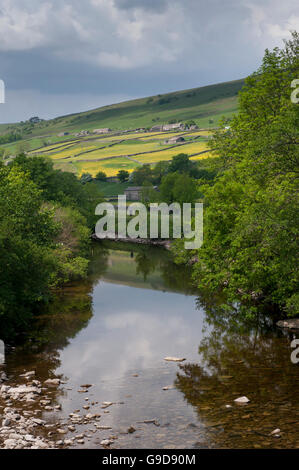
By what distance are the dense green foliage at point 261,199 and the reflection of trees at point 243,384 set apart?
111 inches

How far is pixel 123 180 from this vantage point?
175m

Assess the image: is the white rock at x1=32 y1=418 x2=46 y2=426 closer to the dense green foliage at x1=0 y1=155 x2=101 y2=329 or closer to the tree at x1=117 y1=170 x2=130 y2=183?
the dense green foliage at x1=0 y1=155 x2=101 y2=329

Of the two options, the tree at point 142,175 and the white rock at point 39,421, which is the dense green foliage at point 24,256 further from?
the tree at point 142,175

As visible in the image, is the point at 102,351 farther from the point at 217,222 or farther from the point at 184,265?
the point at 184,265

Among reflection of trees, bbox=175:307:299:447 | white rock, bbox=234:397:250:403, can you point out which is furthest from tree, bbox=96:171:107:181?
white rock, bbox=234:397:250:403

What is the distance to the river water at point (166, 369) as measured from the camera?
17.7 metres

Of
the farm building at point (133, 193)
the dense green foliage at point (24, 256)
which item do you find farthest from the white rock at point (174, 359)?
the farm building at point (133, 193)

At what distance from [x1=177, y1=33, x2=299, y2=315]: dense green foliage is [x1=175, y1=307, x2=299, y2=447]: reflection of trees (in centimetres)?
283

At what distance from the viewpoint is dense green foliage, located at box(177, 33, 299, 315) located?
24.4 metres

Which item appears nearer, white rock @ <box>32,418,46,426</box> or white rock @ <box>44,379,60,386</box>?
white rock @ <box>32,418,46,426</box>

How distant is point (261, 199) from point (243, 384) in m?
11.8

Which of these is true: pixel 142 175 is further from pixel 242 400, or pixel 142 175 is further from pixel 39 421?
pixel 39 421

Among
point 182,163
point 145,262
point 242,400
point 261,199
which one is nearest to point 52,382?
point 242,400

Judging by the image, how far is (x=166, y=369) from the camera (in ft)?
81.4
